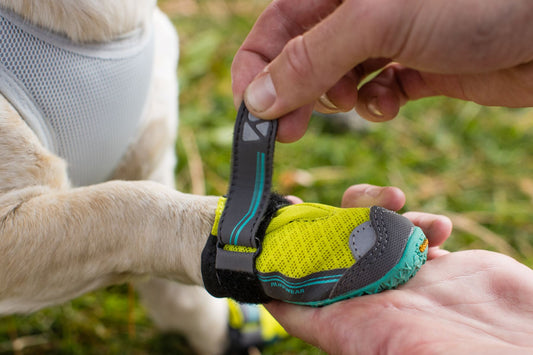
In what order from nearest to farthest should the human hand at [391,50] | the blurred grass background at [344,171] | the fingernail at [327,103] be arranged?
the human hand at [391,50] < the fingernail at [327,103] < the blurred grass background at [344,171]

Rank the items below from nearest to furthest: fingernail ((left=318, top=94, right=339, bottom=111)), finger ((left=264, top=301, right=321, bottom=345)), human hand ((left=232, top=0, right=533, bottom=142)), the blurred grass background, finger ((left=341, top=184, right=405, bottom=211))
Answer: human hand ((left=232, top=0, right=533, bottom=142)) → finger ((left=264, top=301, right=321, bottom=345)) → finger ((left=341, top=184, right=405, bottom=211)) → fingernail ((left=318, top=94, right=339, bottom=111)) → the blurred grass background

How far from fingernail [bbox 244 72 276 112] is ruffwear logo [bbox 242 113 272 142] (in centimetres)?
3

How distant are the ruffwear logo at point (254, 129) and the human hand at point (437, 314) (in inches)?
11.5

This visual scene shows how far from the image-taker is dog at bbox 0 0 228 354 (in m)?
0.96

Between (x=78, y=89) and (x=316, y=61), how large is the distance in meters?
0.53

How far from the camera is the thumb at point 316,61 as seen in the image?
824 millimetres

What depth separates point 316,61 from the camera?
34.3 inches

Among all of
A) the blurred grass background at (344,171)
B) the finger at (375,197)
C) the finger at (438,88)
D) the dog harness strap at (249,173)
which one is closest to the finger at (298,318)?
the dog harness strap at (249,173)

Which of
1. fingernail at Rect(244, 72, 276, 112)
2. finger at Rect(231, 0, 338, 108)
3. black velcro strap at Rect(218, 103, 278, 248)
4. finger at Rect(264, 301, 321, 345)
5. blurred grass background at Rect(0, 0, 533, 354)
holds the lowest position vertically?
blurred grass background at Rect(0, 0, 533, 354)

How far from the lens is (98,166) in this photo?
48.7 inches

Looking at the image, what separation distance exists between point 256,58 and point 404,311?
0.60m

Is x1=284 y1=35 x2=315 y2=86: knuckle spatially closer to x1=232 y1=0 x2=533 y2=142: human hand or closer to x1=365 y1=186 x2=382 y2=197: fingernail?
x1=232 y1=0 x2=533 y2=142: human hand

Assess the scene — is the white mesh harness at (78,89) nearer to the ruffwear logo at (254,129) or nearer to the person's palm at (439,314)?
the ruffwear logo at (254,129)

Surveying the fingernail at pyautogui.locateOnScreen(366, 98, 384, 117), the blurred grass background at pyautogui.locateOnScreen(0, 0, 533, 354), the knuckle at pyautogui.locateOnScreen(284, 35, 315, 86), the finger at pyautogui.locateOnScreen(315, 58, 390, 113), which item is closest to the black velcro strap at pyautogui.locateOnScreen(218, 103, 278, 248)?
the knuckle at pyautogui.locateOnScreen(284, 35, 315, 86)
